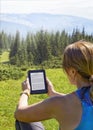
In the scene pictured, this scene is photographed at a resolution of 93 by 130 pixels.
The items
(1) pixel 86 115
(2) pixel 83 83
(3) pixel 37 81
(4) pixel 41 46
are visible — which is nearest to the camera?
(1) pixel 86 115

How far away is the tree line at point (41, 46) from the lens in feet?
161

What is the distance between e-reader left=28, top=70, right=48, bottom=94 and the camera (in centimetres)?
318

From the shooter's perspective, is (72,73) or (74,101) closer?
(74,101)

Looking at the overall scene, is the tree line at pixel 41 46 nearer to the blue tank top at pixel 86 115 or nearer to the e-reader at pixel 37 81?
the e-reader at pixel 37 81

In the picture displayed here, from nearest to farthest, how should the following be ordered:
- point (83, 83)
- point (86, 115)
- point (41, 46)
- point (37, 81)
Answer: point (86, 115)
point (83, 83)
point (37, 81)
point (41, 46)

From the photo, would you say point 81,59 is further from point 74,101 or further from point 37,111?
point 37,111

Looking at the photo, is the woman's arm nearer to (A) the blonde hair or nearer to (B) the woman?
(B) the woman

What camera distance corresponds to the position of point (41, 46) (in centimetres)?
5056

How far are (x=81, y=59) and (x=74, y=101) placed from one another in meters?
0.26

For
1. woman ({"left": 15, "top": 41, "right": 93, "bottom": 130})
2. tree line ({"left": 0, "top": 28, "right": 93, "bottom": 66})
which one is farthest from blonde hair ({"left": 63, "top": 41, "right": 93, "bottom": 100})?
tree line ({"left": 0, "top": 28, "right": 93, "bottom": 66})

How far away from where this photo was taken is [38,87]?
3.21 metres

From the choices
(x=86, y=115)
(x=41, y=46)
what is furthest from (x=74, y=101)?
(x=41, y=46)

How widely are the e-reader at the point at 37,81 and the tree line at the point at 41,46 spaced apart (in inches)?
1667

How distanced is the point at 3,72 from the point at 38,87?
20329 millimetres
